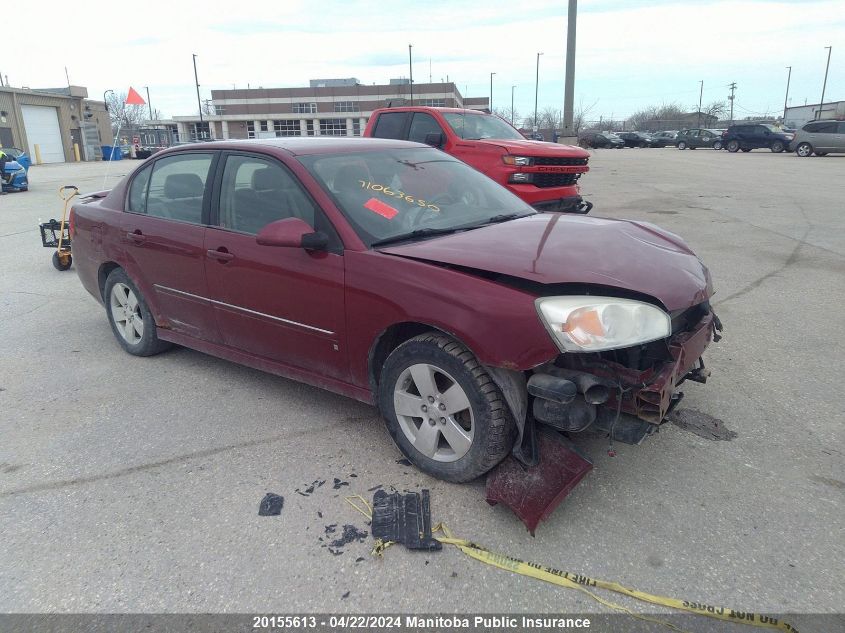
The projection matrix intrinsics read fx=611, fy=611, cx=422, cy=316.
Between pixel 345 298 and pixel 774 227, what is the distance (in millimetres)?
9463

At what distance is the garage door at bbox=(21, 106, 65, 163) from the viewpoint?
47375 millimetres

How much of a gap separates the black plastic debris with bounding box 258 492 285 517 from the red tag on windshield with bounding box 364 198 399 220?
1.59 meters

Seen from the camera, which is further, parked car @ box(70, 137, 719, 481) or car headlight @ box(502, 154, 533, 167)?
car headlight @ box(502, 154, 533, 167)

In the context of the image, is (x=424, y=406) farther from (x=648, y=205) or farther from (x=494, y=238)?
(x=648, y=205)

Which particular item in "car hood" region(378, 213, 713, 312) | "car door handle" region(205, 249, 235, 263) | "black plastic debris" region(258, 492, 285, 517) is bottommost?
"black plastic debris" region(258, 492, 285, 517)

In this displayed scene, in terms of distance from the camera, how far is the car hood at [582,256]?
9.07 feet

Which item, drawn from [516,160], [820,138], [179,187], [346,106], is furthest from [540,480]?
[346,106]

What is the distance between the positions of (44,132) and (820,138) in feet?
178

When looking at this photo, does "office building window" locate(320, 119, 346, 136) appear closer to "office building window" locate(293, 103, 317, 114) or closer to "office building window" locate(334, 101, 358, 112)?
"office building window" locate(334, 101, 358, 112)

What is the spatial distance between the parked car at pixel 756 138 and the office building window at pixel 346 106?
56.6 metres

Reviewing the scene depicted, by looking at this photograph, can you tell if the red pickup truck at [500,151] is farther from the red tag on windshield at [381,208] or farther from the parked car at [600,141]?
the parked car at [600,141]

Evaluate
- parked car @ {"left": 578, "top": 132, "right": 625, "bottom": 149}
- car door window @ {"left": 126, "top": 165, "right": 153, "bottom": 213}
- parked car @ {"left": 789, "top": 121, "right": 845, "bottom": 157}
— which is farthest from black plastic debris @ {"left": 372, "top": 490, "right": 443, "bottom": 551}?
parked car @ {"left": 578, "top": 132, "right": 625, "bottom": 149}

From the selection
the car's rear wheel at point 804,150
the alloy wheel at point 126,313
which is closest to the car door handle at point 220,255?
the alloy wheel at point 126,313

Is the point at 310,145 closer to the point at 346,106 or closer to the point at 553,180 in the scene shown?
the point at 553,180
